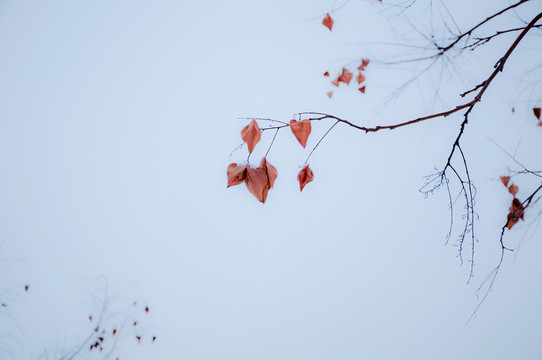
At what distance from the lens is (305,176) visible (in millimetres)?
1457

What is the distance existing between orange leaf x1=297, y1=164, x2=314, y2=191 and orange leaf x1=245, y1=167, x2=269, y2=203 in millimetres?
202

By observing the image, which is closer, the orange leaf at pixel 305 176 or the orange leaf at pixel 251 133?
the orange leaf at pixel 251 133

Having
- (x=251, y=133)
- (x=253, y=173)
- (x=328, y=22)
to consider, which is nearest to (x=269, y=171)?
(x=253, y=173)

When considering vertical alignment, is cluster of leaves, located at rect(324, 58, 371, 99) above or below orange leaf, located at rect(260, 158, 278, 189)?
above

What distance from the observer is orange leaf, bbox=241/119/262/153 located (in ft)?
4.41

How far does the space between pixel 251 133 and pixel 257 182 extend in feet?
0.81

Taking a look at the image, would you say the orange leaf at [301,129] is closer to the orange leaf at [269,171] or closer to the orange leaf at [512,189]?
the orange leaf at [269,171]

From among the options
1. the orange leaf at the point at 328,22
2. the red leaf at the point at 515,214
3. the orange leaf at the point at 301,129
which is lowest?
the red leaf at the point at 515,214

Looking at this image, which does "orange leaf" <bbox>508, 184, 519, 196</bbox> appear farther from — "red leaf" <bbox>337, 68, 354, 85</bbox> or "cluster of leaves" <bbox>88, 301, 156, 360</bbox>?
"cluster of leaves" <bbox>88, 301, 156, 360</bbox>

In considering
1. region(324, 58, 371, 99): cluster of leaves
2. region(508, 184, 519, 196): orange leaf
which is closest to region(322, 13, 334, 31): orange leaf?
region(324, 58, 371, 99): cluster of leaves

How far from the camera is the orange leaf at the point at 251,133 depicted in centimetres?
134

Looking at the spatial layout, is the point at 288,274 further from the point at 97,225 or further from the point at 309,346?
the point at 97,225

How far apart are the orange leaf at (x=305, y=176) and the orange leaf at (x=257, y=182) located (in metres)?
0.20

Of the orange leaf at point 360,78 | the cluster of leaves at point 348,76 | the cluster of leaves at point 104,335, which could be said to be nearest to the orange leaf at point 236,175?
the cluster of leaves at point 348,76
